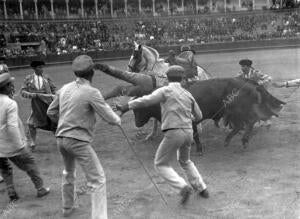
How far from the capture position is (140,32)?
35.5 metres

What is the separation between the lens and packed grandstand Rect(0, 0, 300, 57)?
102 feet

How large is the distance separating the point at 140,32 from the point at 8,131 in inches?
1210

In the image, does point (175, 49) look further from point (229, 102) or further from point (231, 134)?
point (231, 134)

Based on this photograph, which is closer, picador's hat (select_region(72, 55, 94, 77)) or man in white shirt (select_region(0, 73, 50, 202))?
picador's hat (select_region(72, 55, 94, 77))

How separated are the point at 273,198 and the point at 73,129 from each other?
2289 millimetres

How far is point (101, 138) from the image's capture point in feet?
28.9

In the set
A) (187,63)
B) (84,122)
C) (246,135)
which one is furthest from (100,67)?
(187,63)

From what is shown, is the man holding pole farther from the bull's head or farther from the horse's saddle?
the horse's saddle

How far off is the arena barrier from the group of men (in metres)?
20.6

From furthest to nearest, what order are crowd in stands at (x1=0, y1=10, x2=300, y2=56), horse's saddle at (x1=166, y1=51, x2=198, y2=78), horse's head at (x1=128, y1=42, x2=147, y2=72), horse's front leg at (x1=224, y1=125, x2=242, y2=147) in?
1. crowd in stands at (x1=0, y1=10, x2=300, y2=56)
2. horse's saddle at (x1=166, y1=51, x2=198, y2=78)
3. horse's head at (x1=128, y1=42, x2=147, y2=72)
4. horse's front leg at (x1=224, y1=125, x2=242, y2=147)

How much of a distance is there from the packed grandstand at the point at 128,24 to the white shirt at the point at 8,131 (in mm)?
22102

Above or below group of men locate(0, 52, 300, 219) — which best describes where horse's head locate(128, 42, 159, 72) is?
above

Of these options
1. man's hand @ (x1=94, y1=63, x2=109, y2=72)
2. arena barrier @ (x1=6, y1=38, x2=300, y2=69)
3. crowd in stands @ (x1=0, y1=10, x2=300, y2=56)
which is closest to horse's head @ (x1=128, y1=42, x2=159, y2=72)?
man's hand @ (x1=94, y1=63, x2=109, y2=72)

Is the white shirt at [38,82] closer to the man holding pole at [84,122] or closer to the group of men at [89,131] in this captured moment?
the group of men at [89,131]
